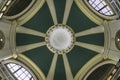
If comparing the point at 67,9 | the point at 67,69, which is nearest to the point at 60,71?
the point at 67,69

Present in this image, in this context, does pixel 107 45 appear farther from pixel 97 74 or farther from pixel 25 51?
pixel 25 51

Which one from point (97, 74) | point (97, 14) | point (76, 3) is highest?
point (76, 3)

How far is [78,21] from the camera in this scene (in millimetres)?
28453

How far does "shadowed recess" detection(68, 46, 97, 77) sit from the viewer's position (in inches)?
1105

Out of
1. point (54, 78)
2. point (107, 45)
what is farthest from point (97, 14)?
point (54, 78)

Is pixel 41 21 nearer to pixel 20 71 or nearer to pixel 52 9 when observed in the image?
pixel 52 9

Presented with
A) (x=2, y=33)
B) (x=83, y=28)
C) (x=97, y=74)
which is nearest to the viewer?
(x=2, y=33)

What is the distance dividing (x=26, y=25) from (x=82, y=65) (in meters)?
5.81

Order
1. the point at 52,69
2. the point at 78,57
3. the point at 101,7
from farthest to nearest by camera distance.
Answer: the point at 78,57, the point at 52,69, the point at 101,7

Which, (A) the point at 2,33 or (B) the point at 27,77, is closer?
(A) the point at 2,33

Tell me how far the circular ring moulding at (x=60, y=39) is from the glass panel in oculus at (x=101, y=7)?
2.96 m

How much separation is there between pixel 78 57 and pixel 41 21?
4.45 meters

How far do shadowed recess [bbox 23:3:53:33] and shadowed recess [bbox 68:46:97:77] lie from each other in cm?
315

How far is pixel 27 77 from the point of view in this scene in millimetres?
27141
